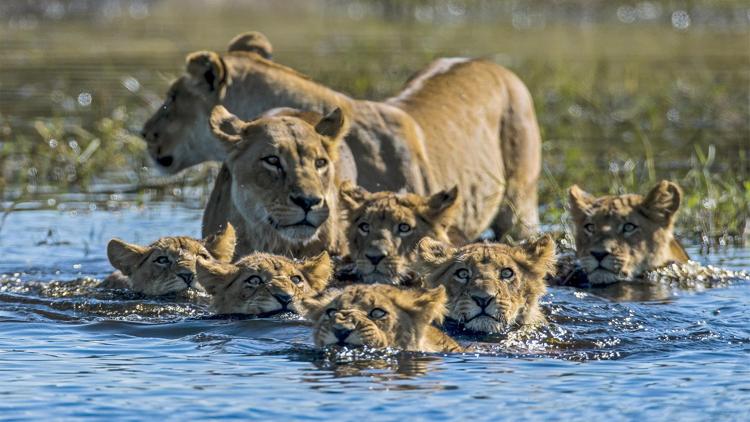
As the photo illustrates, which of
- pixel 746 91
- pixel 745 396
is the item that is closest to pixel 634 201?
pixel 745 396

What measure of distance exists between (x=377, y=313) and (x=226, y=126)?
239 cm

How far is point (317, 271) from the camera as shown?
7.61 metres

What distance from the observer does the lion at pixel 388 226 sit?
26.5 ft

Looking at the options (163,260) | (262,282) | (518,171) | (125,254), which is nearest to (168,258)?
(163,260)

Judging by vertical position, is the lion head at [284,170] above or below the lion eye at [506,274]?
above

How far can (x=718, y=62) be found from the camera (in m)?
23.0

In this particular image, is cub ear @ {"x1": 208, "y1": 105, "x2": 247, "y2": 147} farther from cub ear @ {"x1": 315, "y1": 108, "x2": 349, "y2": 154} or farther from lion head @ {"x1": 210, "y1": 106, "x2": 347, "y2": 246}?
cub ear @ {"x1": 315, "y1": 108, "x2": 349, "y2": 154}

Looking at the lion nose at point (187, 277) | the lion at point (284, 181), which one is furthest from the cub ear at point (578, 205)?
the lion nose at point (187, 277)

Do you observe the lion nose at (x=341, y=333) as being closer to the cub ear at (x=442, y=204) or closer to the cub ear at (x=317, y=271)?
the cub ear at (x=317, y=271)

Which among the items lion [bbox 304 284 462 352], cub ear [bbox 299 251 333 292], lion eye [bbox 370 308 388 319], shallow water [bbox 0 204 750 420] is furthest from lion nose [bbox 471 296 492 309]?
cub ear [bbox 299 251 333 292]

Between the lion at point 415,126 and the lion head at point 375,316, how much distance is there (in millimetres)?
2649

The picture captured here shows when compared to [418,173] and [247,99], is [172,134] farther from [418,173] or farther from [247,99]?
[418,173]

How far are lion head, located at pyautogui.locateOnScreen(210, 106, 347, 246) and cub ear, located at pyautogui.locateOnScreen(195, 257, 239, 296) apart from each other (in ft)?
1.74

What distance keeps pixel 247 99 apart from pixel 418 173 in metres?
1.19
